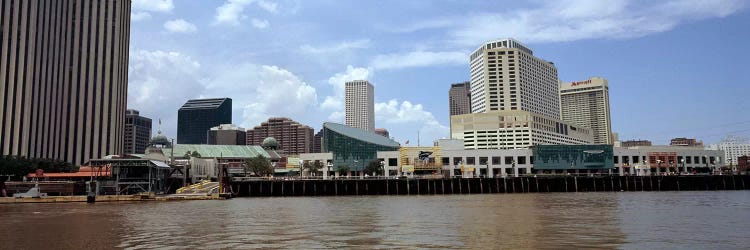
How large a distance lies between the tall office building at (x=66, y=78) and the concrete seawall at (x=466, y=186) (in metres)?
70.5

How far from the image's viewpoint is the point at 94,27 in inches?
6570

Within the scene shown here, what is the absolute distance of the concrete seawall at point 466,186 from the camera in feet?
387

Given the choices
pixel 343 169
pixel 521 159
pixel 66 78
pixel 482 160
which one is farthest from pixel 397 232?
pixel 66 78

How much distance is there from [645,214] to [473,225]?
62.6 ft

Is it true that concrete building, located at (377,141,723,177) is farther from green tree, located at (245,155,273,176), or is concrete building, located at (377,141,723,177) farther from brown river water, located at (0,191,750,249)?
brown river water, located at (0,191,750,249)

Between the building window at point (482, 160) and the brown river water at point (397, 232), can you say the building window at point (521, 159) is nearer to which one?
the building window at point (482, 160)

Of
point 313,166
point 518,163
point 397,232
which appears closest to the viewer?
point 397,232

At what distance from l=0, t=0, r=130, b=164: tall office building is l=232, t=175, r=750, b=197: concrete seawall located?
70.5 metres

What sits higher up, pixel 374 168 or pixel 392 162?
pixel 392 162

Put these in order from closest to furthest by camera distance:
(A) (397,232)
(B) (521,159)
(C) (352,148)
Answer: (A) (397,232), (B) (521,159), (C) (352,148)

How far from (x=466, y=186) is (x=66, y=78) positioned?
115 m

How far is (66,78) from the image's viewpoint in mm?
164625

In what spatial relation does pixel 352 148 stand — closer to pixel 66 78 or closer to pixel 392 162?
pixel 392 162

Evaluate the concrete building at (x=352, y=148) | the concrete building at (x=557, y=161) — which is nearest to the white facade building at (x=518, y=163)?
the concrete building at (x=557, y=161)
